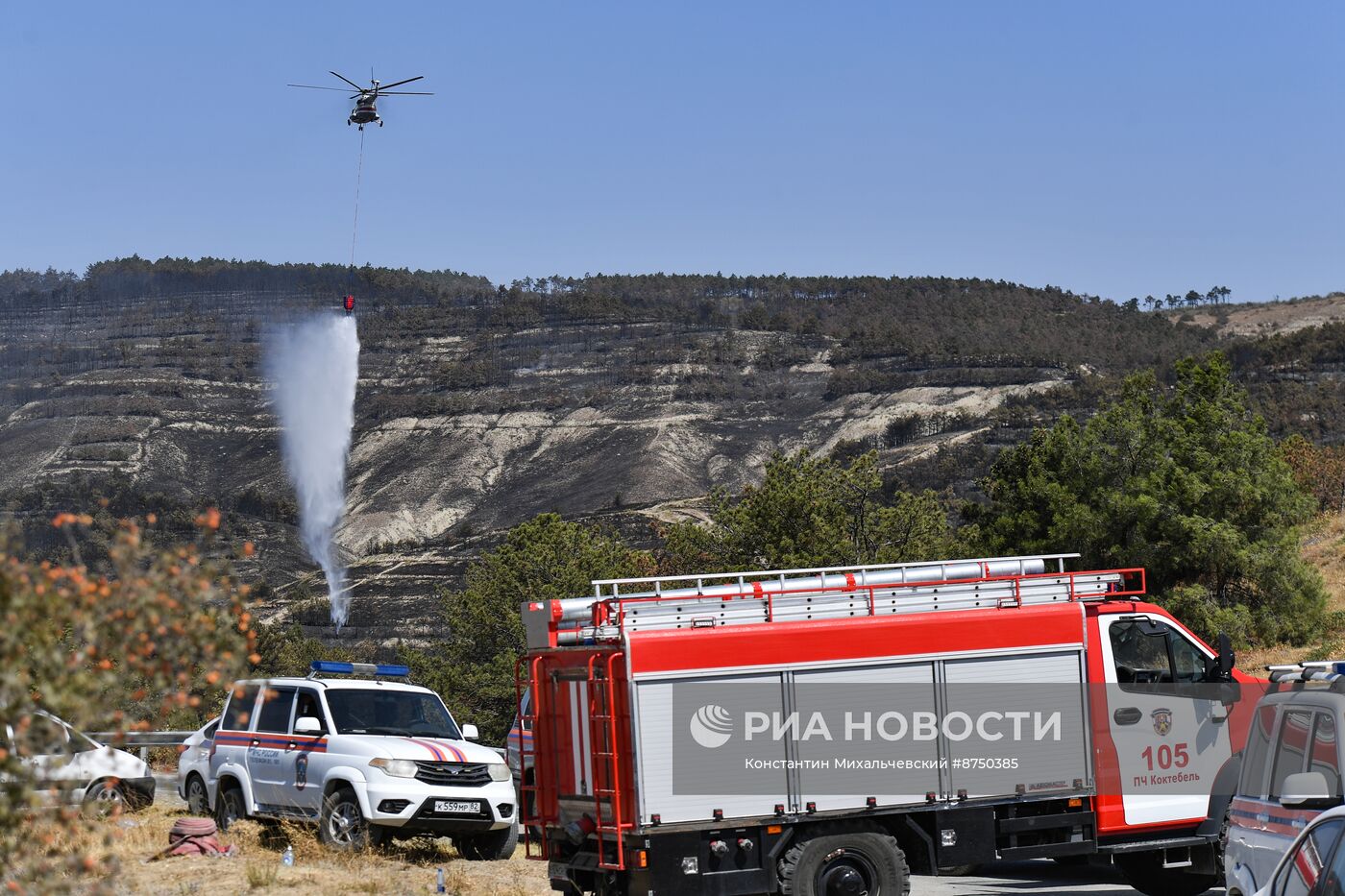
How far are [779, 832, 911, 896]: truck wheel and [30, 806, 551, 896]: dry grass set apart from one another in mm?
2856

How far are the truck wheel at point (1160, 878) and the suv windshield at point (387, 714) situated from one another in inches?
274

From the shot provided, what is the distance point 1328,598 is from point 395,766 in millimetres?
31692

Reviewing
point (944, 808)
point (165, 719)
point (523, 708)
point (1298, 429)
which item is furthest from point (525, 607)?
point (1298, 429)

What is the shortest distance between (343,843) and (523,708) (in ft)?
9.52

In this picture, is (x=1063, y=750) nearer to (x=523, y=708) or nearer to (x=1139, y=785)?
(x=1139, y=785)

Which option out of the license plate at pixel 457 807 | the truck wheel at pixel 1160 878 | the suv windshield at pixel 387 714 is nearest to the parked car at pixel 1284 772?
the truck wheel at pixel 1160 878

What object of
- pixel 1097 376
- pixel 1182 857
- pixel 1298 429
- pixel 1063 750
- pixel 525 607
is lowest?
pixel 1182 857

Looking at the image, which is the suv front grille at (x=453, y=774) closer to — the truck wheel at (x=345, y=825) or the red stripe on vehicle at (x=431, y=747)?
the red stripe on vehicle at (x=431, y=747)

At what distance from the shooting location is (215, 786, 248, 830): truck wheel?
16.9m

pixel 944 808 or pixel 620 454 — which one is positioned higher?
pixel 620 454

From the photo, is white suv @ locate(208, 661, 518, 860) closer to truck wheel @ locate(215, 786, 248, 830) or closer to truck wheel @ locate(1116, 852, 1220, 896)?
truck wheel @ locate(215, 786, 248, 830)

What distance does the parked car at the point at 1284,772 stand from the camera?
797cm

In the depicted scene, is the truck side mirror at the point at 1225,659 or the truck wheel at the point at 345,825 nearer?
the truck side mirror at the point at 1225,659

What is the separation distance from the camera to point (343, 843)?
15172 millimetres
